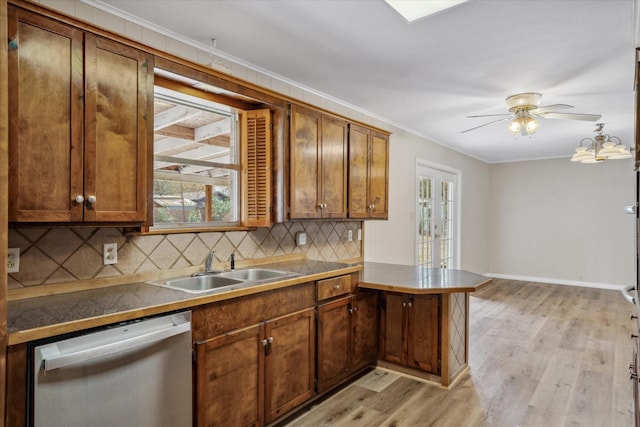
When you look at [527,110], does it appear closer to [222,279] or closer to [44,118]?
[222,279]

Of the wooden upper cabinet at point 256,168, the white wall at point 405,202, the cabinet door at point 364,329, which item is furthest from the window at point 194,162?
the white wall at point 405,202

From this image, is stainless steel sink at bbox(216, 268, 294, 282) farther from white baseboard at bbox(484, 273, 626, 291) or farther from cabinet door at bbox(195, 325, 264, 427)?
white baseboard at bbox(484, 273, 626, 291)

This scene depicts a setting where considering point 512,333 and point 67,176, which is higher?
point 67,176

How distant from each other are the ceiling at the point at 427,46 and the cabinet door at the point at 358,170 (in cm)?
41

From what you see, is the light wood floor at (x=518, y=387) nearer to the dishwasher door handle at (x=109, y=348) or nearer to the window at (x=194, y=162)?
the dishwasher door handle at (x=109, y=348)

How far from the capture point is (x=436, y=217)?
230 inches

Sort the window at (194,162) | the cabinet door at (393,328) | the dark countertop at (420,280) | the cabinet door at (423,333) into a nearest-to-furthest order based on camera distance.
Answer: the window at (194,162) → the dark countertop at (420,280) → the cabinet door at (423,333) → the cabinet door at (393,328)

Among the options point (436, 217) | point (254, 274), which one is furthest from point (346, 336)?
point (436, 217)

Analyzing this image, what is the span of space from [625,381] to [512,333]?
4.10 feet

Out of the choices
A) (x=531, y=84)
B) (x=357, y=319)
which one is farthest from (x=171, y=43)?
(x=531, y=84)

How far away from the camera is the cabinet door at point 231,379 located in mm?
1910

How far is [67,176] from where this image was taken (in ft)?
5.63

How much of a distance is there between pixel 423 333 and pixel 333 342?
762 mm

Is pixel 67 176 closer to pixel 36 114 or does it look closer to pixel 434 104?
pixel 36 114
